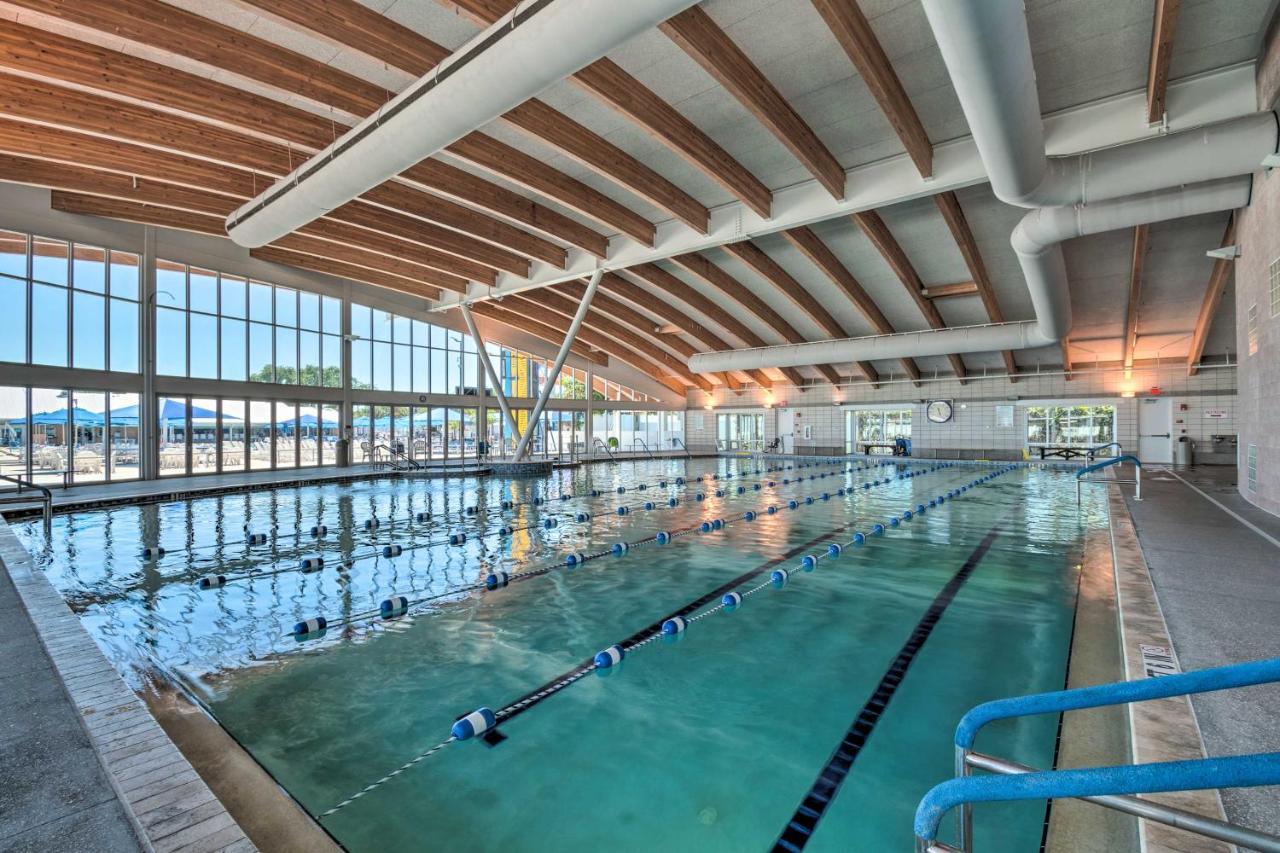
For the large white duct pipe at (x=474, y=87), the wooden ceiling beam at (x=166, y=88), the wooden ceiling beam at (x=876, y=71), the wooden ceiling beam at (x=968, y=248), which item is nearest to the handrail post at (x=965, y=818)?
the large white duct pipe at (x=474, y=87)

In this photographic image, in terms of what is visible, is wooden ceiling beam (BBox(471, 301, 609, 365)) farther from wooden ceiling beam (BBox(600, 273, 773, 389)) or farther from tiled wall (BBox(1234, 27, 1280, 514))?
tiled wall (BBox(1234, 27, 1280, 514))

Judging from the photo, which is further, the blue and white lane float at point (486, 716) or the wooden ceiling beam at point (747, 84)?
the wooden ceiling beam at point (747, 84)

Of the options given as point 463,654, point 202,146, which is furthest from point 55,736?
point 202,146

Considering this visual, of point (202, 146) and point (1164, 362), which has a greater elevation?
point (202, 146)

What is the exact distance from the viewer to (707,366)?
67.8 feet

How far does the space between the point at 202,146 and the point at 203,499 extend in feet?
19.7

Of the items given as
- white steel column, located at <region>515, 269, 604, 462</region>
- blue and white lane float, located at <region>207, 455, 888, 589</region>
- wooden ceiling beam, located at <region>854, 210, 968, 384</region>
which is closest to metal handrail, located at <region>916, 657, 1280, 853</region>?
blue and white lane float, located at <region>207, 455, 888, 589</region>

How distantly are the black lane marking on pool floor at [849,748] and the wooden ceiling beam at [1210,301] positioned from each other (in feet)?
36.8

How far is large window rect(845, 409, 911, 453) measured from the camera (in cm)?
2266

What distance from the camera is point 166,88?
7078mm

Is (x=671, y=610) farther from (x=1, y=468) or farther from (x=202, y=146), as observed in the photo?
(x=1, y=468)

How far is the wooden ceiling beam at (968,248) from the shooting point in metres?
10.1

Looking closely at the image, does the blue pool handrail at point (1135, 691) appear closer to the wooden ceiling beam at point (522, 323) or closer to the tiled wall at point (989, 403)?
the wooden ceiling beam at point (522, 323)

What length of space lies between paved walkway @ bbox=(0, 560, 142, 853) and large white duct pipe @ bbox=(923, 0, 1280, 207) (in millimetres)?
5224
